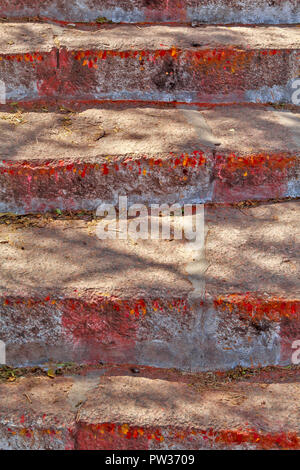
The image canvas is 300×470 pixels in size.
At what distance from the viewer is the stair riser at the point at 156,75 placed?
2238 millimetres

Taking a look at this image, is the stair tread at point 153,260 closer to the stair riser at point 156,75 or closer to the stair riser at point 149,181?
the stair riser at point 149,181

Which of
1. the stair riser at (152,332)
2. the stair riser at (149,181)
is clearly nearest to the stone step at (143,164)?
the stair riser at (149,181)

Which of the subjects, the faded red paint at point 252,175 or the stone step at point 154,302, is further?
the faded red paint at point 252,175

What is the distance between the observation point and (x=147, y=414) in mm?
1423

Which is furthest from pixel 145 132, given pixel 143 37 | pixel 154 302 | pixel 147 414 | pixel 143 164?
pixel 147 414

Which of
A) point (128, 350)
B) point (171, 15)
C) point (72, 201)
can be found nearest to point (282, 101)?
point (171, 15)

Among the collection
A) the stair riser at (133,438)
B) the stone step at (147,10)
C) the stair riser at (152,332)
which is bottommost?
the stair riser at (133,438)

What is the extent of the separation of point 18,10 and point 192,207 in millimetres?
1442

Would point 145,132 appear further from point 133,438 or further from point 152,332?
point 133,438

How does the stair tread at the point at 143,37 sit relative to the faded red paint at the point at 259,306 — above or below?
above

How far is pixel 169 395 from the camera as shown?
149 cm

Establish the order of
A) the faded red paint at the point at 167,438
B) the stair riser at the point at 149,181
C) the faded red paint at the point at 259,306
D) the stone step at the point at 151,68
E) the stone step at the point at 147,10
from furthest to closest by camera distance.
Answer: the stone step at the point at 147,10 < the stone step at the point at 151,68 < the stair riser at the point at 149,181 < the faded red paint at the point at 259,306 < the faded red paint at the point at 167,438

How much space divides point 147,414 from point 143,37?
1.70 metres

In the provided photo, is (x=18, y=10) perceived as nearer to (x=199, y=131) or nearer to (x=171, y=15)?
(x=171, y=15)
